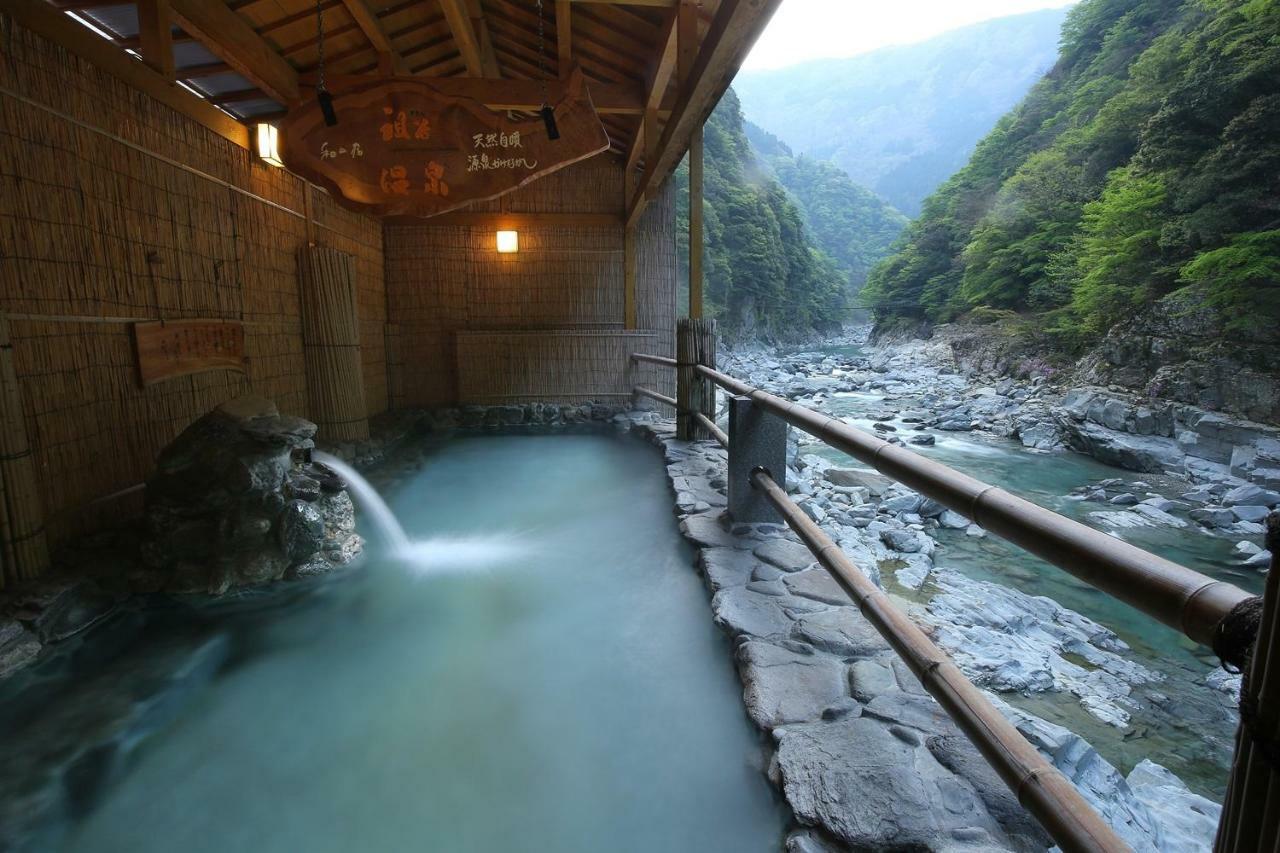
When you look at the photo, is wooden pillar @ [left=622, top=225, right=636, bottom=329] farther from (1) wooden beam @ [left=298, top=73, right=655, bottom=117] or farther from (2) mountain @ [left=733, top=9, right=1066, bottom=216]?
(2) mountain @ [left=733, top=9, right=1066, bottom=216]

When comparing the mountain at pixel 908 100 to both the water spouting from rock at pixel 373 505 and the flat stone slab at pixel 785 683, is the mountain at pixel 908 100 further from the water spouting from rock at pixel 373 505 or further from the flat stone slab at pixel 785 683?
the flat stone slab at pixel 785 683

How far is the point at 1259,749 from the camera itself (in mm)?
593

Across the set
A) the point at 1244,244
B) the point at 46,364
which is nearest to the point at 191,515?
the point at 46,364

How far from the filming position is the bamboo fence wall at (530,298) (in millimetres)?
7938

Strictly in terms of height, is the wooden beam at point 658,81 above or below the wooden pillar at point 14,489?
above

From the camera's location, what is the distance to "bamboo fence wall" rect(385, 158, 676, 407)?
7938 millimetres

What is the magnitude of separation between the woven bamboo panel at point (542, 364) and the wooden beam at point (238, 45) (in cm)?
352

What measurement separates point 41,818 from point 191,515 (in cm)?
149

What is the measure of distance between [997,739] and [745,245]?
2683 cm

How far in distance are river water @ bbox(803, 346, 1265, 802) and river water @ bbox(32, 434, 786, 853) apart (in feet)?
6.39

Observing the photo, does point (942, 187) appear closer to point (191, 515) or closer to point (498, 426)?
point (498, 426)

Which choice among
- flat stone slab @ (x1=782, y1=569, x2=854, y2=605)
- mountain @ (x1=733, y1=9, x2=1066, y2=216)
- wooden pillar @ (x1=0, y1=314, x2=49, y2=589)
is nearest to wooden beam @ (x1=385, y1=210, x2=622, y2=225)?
wooden pillar @ (x1=0, y1=314, x2=49, y2=589)

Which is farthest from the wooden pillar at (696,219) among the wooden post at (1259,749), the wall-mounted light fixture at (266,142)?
the wooden post at (1259,749)

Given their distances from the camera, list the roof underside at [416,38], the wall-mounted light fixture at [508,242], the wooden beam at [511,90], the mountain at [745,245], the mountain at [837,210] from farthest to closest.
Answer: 1. the mountain at [837,210]
2. the mountain at [745,245]
3. the wall-mounted light fixture at [508,242]
4. the roof underside at [416,38]
5. the wooden beam at [511,90]
